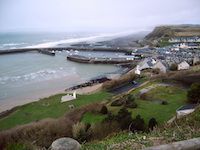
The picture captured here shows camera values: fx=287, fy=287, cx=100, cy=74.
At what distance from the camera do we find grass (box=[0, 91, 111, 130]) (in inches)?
720

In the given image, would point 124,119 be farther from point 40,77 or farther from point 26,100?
point 40,77

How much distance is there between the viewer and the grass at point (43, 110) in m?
18.3

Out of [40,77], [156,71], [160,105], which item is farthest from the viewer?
[40,77]

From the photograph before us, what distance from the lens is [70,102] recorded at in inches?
857

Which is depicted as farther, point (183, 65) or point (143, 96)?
point (183, 65)

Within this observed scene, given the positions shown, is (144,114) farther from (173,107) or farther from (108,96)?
(108,96)

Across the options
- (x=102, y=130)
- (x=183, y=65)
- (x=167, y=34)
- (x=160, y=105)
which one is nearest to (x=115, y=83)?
(x=160, y=105)

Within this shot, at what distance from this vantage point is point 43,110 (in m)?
20.2

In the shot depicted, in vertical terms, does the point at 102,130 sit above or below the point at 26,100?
above

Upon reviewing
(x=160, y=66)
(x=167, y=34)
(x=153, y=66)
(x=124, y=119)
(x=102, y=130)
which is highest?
(x=167, y=34)

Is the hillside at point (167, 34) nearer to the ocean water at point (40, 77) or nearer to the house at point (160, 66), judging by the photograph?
the ocean water at point (40, 77)

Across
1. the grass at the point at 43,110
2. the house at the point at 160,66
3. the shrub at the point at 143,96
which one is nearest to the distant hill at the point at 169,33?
the house at the point at 160,66

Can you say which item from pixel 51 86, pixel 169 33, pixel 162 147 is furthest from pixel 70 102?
pixel 169 33

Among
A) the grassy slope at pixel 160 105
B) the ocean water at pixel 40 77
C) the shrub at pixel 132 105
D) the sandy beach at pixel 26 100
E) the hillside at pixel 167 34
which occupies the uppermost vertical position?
the hillside at pixel 167 34
